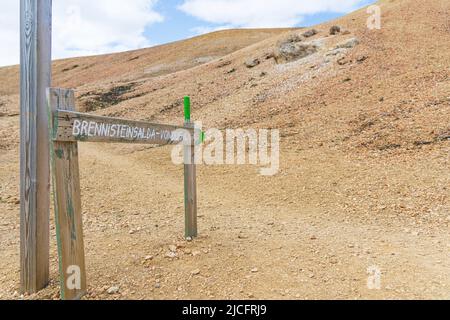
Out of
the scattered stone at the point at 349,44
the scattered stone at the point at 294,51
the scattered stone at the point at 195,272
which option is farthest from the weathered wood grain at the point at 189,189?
the scattered stone at the point at 294,51

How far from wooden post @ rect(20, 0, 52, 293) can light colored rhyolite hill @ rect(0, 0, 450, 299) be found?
1.37 feet

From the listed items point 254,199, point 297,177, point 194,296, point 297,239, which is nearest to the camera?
point 194,296

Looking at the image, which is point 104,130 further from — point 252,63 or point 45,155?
point 252,63

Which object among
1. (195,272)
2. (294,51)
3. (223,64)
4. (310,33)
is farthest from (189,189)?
(223,64)

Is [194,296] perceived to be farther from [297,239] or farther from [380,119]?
[380,119]

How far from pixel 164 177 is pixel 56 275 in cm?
569

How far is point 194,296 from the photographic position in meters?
3.51

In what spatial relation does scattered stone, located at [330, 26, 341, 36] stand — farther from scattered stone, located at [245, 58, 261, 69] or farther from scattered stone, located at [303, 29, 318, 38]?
scattered stone, located at [245, 58, 261, 69]

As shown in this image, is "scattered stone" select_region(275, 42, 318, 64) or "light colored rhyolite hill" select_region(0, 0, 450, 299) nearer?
"light colored rhyolite hill" select_region(0, 0, 450, 299)

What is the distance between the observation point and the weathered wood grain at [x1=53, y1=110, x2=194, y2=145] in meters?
2.98

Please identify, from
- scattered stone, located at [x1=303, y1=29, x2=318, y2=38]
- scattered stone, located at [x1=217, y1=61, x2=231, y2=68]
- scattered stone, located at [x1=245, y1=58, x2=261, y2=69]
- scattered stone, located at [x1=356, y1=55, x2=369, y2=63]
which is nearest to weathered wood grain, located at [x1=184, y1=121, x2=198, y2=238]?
scattered stone, located at [x1=356, y1=55, x2=369, y2=63]

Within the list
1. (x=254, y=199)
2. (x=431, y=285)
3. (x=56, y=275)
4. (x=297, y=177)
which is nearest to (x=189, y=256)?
(x=56, y=275)

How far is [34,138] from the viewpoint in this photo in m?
3.44
